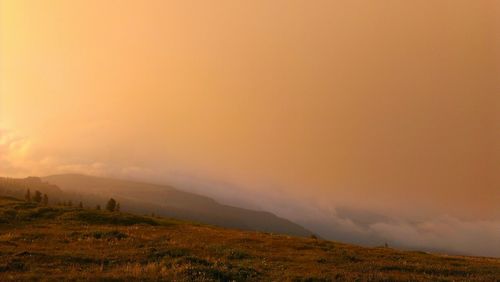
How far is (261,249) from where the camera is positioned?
44469mm

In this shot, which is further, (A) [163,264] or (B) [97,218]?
(B) [97,218]

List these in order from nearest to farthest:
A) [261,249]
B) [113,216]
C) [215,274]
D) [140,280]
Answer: [140,280] < [215,274] < [261,249] < [113,216]

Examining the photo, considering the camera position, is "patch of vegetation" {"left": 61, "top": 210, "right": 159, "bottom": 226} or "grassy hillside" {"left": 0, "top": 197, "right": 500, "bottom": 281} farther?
"patch of vegetation" {"left": 61, "top": 210, "right": 159, "bottom": 226}

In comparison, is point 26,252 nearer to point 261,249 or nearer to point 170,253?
point 170,253

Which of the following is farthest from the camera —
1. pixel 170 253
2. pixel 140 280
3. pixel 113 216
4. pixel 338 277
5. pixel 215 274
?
pixel 113 216

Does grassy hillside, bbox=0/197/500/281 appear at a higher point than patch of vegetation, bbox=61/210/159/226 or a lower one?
lower

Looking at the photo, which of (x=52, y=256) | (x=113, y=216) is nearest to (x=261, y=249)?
(x=52, y=256)

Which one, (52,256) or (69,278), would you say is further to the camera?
(52,256)

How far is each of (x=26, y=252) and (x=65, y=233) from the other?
1644 cm

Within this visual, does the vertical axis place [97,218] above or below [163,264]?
above

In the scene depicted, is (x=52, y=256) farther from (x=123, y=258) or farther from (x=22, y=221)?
(x=22, y=221)

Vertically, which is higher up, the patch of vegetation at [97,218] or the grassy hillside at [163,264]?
the patch of vegetation at [97,218]

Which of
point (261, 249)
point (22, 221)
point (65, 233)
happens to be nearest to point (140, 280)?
point (261, 249)

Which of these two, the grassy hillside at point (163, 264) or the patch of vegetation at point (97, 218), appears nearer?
the grassy hillside at point (163, 264)
